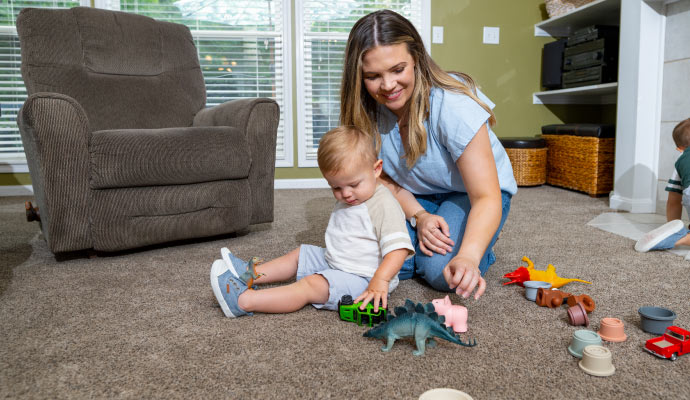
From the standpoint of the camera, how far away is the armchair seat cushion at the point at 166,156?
5.07 feet

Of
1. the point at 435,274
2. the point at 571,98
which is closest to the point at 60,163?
the point at 435,274

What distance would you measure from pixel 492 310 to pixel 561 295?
16 cm

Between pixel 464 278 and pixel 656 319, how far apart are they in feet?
1.21

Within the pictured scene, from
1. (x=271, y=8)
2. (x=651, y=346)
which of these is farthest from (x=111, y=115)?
(x=651, y=346)

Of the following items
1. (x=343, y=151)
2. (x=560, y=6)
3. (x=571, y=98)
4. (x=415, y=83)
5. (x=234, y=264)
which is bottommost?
(x=234, y=264)

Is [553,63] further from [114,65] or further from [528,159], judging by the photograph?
[114,65]

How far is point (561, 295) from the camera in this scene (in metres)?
1.10

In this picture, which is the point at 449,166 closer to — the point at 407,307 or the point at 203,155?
the point at 407,307

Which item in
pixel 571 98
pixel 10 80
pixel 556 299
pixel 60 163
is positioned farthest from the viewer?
pixel 571 98

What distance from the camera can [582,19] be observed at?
3199mm

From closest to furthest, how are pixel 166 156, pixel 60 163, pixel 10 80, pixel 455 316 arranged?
pixel 455 316 < pixel 60 163 < pixel 166 156 < pixel 10 80

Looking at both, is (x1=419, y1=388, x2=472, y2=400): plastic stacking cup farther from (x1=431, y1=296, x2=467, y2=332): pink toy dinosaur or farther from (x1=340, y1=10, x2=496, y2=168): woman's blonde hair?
(x1=340, y1=10, x2=496, y2=168): woman's blonde hair

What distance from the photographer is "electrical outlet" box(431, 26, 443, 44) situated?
341 cm

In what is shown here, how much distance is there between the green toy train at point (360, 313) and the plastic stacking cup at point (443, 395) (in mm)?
285
